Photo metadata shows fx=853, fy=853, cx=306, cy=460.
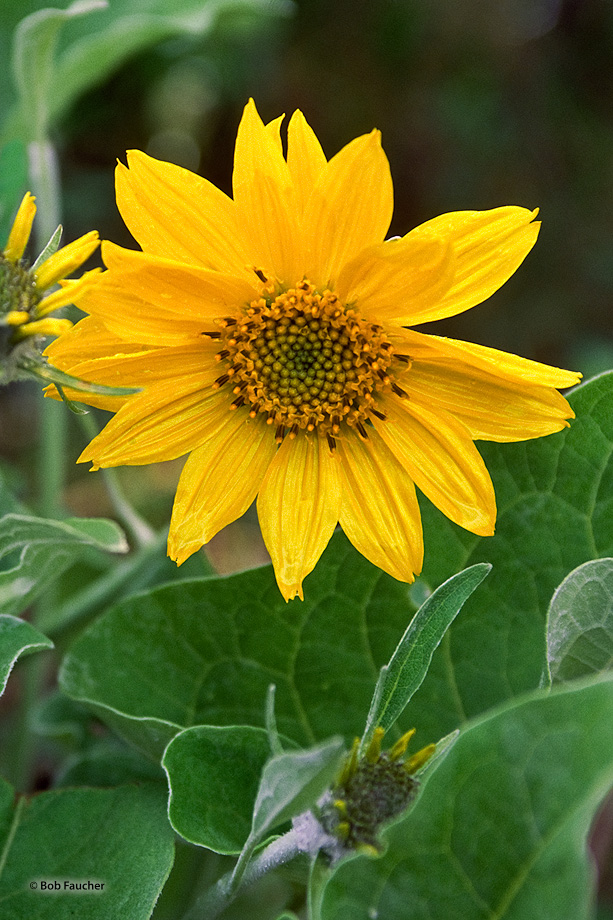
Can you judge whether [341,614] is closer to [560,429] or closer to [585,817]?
[560,429]

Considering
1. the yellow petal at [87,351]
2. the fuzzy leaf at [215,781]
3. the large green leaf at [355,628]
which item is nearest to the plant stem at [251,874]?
the fuzzy leaf at [215,781]

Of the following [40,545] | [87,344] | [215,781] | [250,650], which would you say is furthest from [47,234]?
[215,781]

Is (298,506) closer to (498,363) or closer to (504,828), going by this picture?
(498,363)

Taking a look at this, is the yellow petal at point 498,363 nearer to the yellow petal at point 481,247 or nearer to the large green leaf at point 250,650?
the yellow petal at point 481,247

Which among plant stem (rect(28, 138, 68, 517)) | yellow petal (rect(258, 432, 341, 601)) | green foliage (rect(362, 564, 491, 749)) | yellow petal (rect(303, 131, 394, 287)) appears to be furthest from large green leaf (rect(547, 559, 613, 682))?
plant stem (rect(28, 138, 68, 517))
